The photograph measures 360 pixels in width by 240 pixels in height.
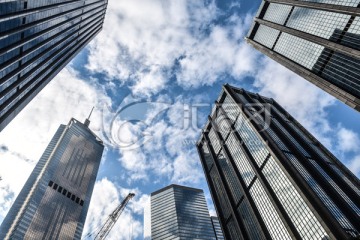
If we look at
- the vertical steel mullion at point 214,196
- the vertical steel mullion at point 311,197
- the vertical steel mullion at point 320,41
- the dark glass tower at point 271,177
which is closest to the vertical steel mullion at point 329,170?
the dark glass tower at point 271,177

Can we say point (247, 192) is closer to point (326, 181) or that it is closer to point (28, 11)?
point (326, 181)

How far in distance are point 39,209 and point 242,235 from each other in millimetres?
160508

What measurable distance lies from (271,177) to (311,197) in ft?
58.0

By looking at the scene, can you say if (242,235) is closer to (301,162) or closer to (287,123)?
(301,162)

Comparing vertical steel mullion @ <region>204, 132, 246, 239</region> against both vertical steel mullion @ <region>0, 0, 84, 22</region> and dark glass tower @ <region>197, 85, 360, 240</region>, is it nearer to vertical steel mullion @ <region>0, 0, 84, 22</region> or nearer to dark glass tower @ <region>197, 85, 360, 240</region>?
dark glass tower @ <region>197, 85, 360, 240</region>

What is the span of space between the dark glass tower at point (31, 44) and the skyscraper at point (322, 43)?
70567 mm

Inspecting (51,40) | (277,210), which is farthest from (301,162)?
(51,40)

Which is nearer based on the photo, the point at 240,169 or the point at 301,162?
the point at 301,162

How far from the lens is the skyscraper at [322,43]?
65.8 meters

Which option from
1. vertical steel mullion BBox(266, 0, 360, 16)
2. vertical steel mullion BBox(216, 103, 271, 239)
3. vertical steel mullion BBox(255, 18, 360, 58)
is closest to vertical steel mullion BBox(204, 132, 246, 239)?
vertical steel mullion BBox(216, 103, 271, 239)

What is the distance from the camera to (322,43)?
74812 mm

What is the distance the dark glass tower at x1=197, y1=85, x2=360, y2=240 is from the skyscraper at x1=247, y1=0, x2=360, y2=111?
787 inches

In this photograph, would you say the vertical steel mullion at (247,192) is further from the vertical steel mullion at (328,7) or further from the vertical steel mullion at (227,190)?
the vertical steel mullion at (328,7)

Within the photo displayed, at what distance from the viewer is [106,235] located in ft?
480
